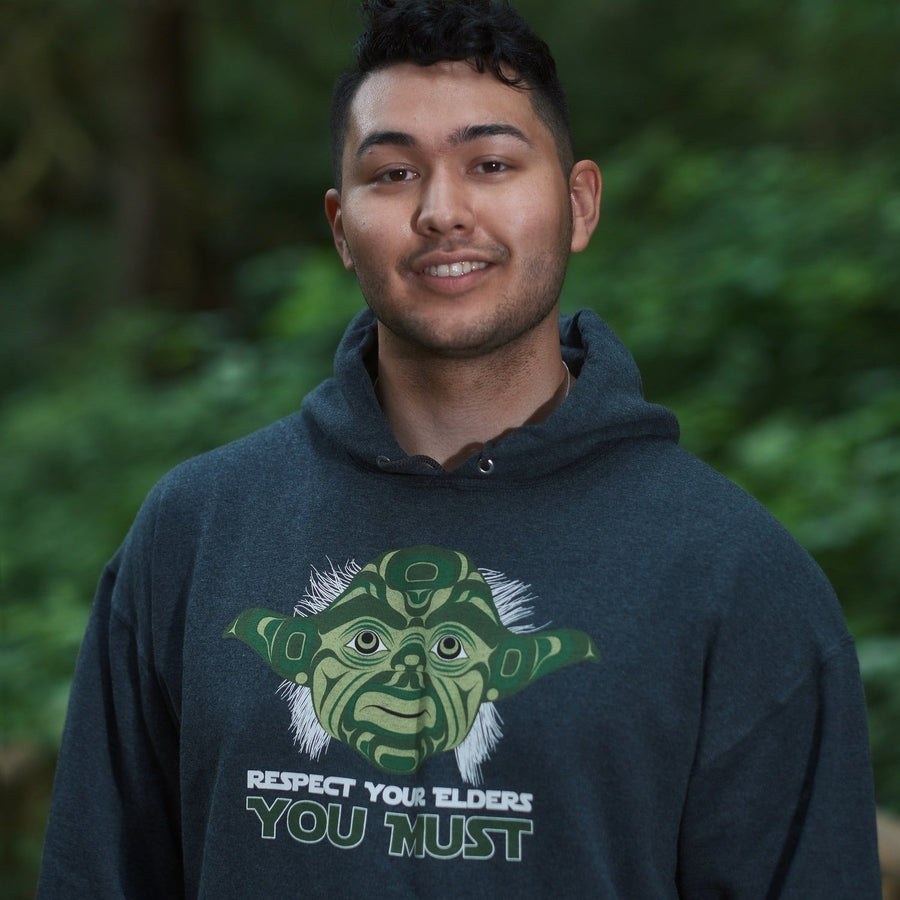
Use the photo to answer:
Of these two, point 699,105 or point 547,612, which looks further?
point 699,105

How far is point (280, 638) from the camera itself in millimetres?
1932

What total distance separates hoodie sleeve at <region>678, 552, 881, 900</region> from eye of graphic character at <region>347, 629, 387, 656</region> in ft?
1.59

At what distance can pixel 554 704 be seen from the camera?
5.85ft

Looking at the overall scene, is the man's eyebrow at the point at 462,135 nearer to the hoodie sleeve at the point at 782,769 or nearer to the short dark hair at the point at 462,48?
the short dark hair at the point at 462,48

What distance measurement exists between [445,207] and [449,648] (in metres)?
0.65

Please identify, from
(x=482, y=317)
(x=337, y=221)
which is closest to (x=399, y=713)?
(x=482, y=317)

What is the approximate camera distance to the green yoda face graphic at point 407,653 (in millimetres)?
1823

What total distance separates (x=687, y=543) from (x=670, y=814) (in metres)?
0.38

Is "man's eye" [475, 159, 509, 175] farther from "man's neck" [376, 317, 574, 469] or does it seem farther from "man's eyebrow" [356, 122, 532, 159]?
"man's neck" [376, 317, 574, 469]

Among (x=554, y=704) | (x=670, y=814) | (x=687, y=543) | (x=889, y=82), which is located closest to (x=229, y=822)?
(x=554, y=704)

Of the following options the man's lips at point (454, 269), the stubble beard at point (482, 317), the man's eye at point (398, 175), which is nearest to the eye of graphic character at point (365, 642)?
the stubble beard at point (482, 317)

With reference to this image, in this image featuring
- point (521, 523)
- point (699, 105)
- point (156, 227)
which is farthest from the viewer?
point (699, 105)

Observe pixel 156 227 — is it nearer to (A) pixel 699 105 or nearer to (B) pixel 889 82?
(A) pixel 699 105

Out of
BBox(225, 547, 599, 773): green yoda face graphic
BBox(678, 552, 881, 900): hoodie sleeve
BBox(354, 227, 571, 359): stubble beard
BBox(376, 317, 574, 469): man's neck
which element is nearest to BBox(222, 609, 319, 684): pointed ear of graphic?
BBox(225, 547, 599, 773): green yoda face graphic
